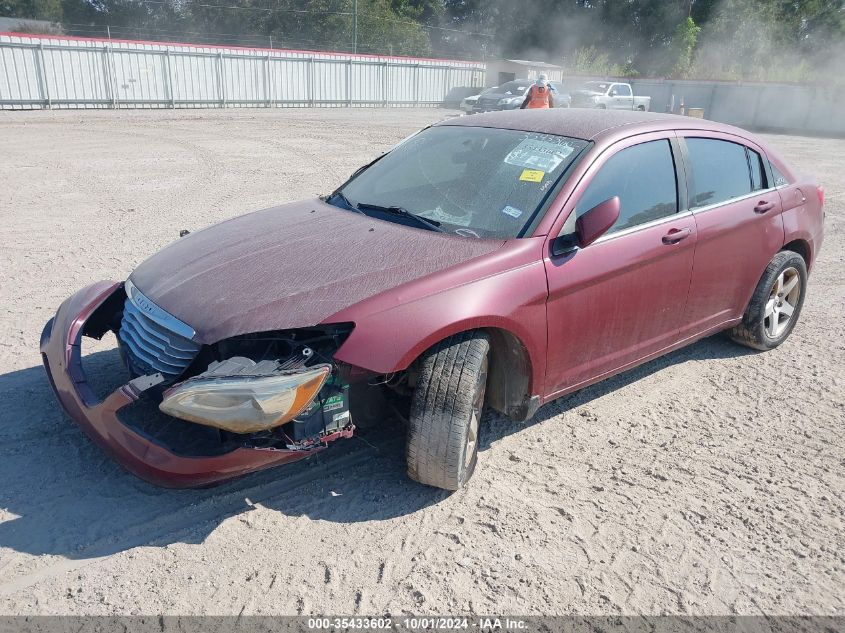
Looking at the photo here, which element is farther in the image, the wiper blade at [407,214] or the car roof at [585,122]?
the car roof at [585,122]

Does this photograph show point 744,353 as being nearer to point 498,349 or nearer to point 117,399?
point 498,349

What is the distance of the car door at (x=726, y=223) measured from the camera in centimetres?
403

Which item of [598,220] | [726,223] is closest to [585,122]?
[598,220]

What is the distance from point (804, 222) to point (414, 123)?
20395mm

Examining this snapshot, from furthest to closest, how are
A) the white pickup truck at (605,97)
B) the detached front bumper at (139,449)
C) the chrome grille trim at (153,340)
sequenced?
the white pickup truck at (605,97) < the chrome grille trim at (153,340) < the detached front bumper at (139,449)

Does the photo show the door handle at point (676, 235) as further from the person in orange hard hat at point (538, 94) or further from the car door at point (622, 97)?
the car door at point (622, 97)

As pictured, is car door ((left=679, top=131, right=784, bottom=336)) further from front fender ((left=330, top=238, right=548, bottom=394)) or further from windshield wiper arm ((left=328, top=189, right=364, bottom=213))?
windshield wiper arm ((left=328, top=189, right=364, bottom=213))

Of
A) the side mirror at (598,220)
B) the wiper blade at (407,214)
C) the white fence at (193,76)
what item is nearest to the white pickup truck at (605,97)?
the white fence at (193,76)

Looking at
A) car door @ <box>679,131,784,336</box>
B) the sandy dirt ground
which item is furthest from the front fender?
car door @ <box>679,131,784,336</box>

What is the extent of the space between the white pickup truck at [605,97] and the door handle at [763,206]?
2492cm

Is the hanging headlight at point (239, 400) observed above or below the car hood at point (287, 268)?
below

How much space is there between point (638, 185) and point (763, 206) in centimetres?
125

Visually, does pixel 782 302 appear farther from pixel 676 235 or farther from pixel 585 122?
pixel 585 122

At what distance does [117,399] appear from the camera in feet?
9.48
